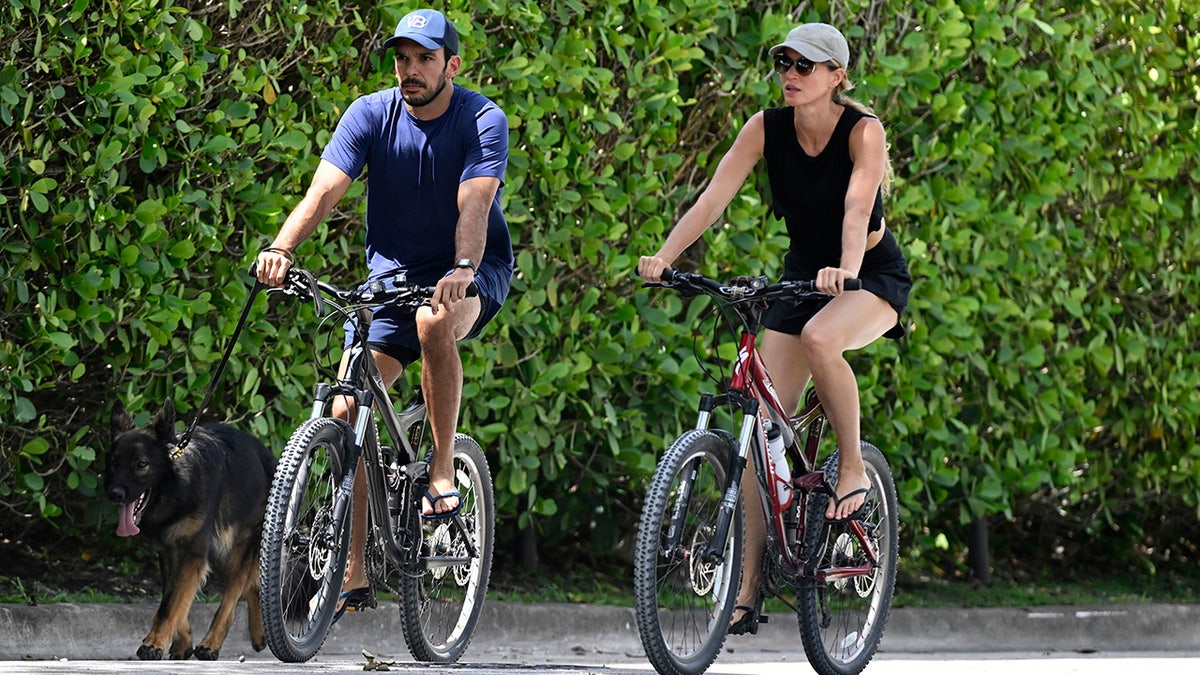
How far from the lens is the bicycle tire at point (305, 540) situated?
5.29 metres

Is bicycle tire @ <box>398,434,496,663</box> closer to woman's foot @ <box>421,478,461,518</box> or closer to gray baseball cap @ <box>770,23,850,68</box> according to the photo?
woman's foot @ <box>421,478,461,518</box>

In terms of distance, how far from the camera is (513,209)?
7688mm

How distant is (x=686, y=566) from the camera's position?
5.70m

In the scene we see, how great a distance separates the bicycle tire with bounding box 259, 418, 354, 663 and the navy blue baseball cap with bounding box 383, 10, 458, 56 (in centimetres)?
119

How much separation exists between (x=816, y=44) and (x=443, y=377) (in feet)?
5.10

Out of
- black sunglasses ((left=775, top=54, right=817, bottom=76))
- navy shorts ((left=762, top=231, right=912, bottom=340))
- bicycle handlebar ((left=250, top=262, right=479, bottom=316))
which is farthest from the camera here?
navy shorts ((left=762, top=231, right=912, bottom=340))

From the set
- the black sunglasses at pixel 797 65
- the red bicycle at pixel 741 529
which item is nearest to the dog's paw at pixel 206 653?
the red bicycle at pixel 741 529

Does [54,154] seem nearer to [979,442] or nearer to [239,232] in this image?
[239,232]

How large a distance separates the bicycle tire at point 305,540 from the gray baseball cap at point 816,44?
183 cm

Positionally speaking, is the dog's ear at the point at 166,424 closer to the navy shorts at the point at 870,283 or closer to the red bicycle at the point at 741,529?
the red bicycle at the point at 741,529

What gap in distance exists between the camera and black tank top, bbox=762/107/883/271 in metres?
6.09

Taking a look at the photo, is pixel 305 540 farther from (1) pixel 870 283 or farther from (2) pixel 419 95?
(1) pixel 870 283

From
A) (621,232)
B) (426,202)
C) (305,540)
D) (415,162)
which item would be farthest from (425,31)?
(621,232)

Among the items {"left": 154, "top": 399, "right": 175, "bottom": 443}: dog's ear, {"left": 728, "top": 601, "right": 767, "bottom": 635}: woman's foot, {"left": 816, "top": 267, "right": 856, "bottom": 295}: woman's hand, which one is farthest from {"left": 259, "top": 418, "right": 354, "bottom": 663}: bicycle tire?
{"left": 816, "top": 267, "right": 856, "bottom": 295}: woman's hand
